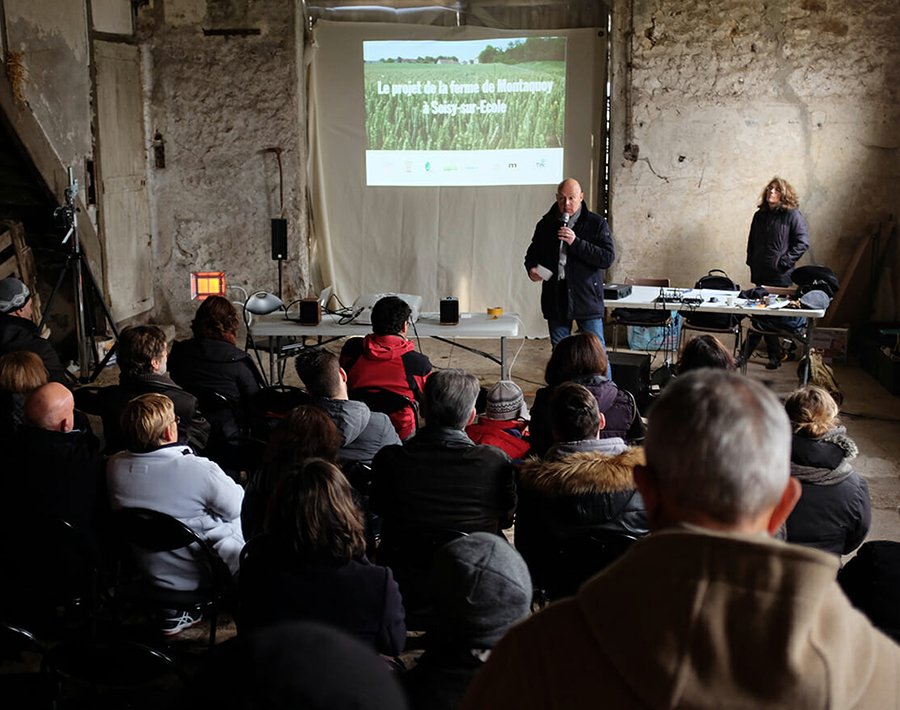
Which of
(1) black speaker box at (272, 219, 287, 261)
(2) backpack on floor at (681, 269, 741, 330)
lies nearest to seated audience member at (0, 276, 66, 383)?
(1) black speaker box at (272, 219, 287, 261)

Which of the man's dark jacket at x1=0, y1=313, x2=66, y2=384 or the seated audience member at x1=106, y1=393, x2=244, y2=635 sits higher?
the man's dark jacket at x1=0, y1=313, x2=66, y2=384

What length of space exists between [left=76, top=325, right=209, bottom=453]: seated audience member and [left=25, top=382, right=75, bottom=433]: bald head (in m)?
0.52

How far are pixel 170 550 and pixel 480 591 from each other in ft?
4.76

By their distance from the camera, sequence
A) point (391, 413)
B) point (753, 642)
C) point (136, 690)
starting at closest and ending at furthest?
1. point (753, 642)
2. point (136, 690)
3. point (391, 413)

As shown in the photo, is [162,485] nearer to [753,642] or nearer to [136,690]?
[136,690]

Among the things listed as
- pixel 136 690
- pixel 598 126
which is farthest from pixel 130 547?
pixel 598 126

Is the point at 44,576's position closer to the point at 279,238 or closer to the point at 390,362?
the point at 390,362

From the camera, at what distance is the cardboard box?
713 cm

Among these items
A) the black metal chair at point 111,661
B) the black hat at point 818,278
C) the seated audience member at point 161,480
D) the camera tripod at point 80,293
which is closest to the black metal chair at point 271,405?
the seated audience member at point 161,480

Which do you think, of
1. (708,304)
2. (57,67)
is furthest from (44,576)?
(57,67)

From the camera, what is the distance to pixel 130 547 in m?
2.96

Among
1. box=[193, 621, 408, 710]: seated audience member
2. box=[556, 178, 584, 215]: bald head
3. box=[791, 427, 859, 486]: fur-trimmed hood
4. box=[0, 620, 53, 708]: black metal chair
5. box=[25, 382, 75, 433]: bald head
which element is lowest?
box=[0, 620, 53, 708]: black metal chair

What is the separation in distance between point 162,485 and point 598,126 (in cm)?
613

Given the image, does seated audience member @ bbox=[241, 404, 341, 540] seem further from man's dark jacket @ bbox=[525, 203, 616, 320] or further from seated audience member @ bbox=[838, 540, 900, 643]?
man's dark jacket @ bbox=[525, 203, 616, 320]
